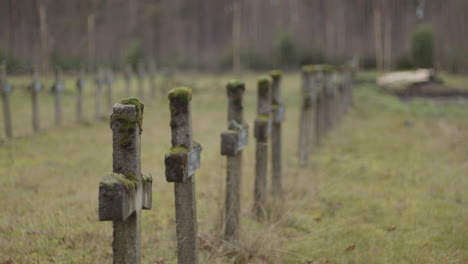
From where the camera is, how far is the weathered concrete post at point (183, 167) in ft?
11.6

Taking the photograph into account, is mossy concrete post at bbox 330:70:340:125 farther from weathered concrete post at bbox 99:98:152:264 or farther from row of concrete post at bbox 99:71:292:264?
weathered concrete post at bbox 99:98:152:264

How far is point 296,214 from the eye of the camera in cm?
630

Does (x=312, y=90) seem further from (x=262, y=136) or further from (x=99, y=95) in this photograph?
(x=99, y=95)

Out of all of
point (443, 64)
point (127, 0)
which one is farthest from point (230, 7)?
point (443, 64)

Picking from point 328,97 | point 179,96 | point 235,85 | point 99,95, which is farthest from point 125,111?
point 99,95

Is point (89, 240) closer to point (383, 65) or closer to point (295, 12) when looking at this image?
point (383, 65)

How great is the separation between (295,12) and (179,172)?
2266 inches

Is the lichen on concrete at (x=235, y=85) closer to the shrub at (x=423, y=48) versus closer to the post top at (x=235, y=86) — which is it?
the post top at (x=235, y=86)

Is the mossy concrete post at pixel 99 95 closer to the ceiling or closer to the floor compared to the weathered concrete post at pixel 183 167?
closer to the ceiling

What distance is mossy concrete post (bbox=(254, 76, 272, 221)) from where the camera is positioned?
584 centimetres

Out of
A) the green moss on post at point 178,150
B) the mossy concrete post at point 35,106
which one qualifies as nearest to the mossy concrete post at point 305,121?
the green moss on post at point 178,150

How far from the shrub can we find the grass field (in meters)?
23.8

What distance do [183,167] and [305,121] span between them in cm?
609

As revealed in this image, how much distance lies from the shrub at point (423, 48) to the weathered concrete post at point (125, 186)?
35.8 m
